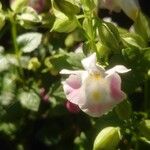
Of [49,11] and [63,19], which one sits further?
[49,11]

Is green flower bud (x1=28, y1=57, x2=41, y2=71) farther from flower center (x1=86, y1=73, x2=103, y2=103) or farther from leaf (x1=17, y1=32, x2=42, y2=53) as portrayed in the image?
flower center (x1=86, y1=73, x2=103, y2=103)

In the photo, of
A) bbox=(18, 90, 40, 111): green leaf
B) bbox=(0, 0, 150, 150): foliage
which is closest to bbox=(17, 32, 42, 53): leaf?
bbox=(0, 0, 150, 150): foliage

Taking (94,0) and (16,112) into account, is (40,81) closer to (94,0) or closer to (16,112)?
(16,112)

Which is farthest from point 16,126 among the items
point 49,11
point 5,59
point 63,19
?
point 63,19

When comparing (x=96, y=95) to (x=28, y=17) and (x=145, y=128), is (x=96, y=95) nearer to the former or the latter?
(x=145, y=128)

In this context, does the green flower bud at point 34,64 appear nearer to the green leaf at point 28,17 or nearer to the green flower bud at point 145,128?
the green leaf at point 28,17

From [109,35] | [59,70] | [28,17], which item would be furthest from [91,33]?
[28,17]
